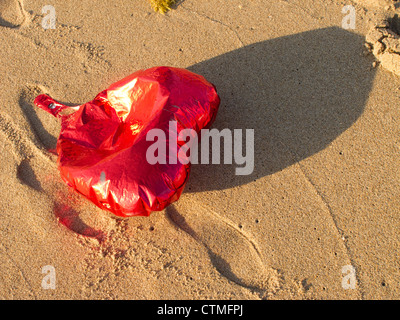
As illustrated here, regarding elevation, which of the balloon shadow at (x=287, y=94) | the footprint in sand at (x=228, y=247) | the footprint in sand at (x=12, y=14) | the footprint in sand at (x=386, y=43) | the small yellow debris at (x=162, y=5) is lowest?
the footprint in sand at (x=228, y=247)

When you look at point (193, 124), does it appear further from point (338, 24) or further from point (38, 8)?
point (38, 8)

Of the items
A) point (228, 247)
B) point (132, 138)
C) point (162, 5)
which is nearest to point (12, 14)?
point (162, 5)

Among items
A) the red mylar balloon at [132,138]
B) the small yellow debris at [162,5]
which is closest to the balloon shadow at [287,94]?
the red mylar balloon at [132,138]

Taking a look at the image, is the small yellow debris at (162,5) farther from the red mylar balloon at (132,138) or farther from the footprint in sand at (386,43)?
the footprint in sand at (386,43)

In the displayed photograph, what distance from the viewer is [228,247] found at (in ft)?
7.43

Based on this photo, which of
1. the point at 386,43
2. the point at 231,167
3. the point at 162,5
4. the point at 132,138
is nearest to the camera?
the point at 132,138

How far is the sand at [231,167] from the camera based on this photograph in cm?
222

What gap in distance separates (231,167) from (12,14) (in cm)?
211

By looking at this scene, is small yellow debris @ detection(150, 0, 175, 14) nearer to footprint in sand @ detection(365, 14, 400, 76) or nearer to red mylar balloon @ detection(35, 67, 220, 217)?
red mylar balloon @ detection(35, 67, 220, 217)

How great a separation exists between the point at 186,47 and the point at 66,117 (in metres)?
0.99

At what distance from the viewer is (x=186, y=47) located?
2.72 meters

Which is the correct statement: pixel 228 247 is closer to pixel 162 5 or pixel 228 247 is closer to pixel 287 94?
pixel 287 94

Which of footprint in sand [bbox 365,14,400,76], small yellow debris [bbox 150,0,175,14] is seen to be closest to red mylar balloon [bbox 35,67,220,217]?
small yellow debris [bbox 150,0,175,14]

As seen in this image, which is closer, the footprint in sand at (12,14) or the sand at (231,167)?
the sand at (231,167)
